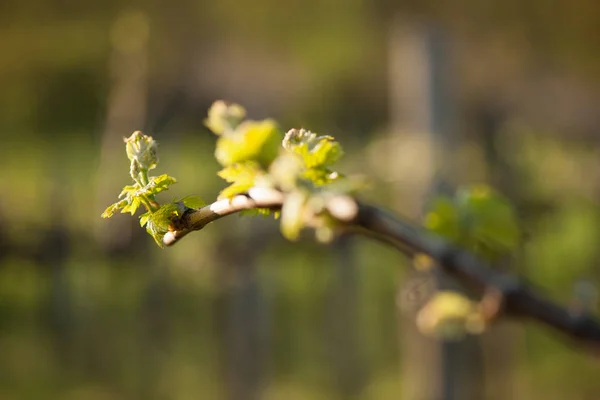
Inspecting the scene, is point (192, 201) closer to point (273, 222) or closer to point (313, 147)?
point (313, 147)

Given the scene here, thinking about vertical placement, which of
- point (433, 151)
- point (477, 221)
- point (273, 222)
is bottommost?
point (273, 222)

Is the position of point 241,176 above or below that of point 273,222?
above

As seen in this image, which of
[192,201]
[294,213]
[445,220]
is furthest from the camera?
[445,220]

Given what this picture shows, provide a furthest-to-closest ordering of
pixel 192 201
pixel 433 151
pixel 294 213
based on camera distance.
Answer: pixel 433 151 → pixel 192 201 → pixel 294 213

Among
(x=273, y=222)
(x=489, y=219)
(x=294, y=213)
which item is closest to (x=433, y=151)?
(x=273, y=222)

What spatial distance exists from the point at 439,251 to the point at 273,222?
1231 mm

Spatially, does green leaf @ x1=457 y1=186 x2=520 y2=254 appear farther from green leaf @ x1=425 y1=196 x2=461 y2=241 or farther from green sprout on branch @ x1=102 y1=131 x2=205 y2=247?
green sprout on branch @ x1=102 y1=131 x2=205 y2=247

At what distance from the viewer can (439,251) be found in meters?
0.32

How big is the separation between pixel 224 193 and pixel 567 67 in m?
4.12

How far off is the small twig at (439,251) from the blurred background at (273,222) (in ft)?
0.31

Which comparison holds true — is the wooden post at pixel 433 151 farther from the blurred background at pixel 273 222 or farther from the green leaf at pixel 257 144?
the green leaf at pixel 257 144

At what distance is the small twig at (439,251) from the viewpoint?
0.22 metres

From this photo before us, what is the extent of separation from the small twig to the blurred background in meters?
0.09

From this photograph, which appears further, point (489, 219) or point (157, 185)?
point (489, 219)
